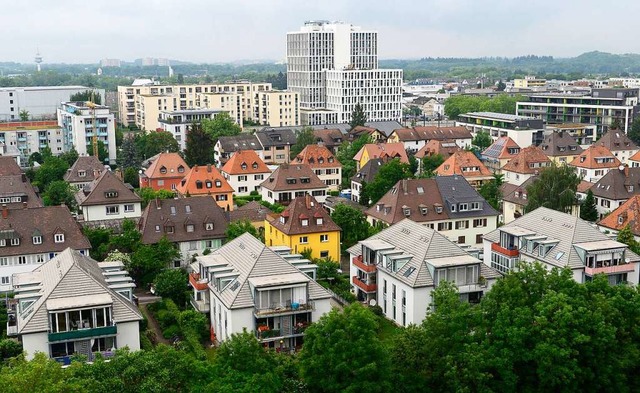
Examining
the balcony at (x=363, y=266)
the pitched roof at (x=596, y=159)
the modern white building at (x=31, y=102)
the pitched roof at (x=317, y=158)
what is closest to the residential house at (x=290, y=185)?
the pitched roof at (x=317, y=158)

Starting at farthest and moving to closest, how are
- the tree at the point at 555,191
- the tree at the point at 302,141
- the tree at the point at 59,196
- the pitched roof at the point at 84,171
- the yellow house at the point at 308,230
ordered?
Answer: the tree at the point at 302,141 → the pitched roof at the point at 84,171 → the tree at the point at 59,196 → the tree at the point at 555,191 → the yellow house at the point at 308,230

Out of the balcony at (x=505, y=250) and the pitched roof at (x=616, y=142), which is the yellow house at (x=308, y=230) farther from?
the pitched roof at (x=616, y=142)

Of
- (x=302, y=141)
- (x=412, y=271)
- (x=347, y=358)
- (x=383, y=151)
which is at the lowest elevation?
(x=347, y=358)

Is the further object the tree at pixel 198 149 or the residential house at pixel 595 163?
the tree at pixel 198 149

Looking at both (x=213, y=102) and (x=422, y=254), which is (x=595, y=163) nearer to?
(x=422, y=254)

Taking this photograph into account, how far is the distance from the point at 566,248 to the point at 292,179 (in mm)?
31235

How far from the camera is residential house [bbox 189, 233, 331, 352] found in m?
35.1

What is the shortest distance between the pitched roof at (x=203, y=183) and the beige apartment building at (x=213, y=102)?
6891 cm

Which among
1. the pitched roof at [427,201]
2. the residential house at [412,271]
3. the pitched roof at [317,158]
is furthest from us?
the pitched roof at [317,158]

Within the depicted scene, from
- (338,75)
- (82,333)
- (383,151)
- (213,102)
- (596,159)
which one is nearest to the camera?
(82,333)

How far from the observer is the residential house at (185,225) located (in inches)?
1941

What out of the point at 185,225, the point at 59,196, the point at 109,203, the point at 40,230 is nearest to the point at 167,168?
the point at 59,196

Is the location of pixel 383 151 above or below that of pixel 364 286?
above

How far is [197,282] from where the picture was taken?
132ft
